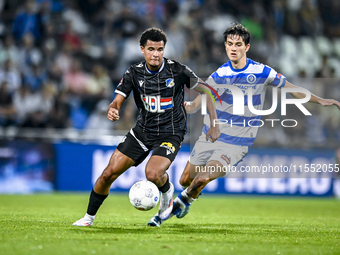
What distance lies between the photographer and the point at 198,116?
12.2 m

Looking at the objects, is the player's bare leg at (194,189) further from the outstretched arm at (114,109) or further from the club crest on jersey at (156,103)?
the outstretched arm at (114,109)

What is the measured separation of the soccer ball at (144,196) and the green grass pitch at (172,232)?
284mm

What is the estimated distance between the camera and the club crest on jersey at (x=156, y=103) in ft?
19.4

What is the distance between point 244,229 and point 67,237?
2.39m

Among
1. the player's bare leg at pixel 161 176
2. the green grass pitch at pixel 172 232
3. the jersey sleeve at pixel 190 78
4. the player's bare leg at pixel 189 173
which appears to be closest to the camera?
the green grass pitch at pixel 172 232

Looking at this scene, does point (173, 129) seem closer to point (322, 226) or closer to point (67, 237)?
point (67, 237)

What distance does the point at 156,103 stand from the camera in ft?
19.4

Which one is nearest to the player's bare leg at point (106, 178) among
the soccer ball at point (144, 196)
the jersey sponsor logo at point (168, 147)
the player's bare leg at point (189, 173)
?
the soccer ball at point (144, 196)

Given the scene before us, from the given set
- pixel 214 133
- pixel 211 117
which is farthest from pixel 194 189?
pixel 211 117

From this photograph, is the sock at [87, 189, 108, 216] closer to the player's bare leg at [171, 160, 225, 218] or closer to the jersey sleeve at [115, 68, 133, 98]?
the player's bare leg at [171, 160, 225, 218]

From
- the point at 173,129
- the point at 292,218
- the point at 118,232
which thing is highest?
the point at 173,129

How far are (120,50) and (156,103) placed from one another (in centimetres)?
879

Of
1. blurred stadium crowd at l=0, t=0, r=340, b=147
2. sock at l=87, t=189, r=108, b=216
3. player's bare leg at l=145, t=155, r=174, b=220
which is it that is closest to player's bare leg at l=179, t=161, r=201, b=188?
player's bare leg at l=145, t=155, r=174, b=220

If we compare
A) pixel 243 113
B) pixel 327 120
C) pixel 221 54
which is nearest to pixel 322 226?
pixel 243 113
